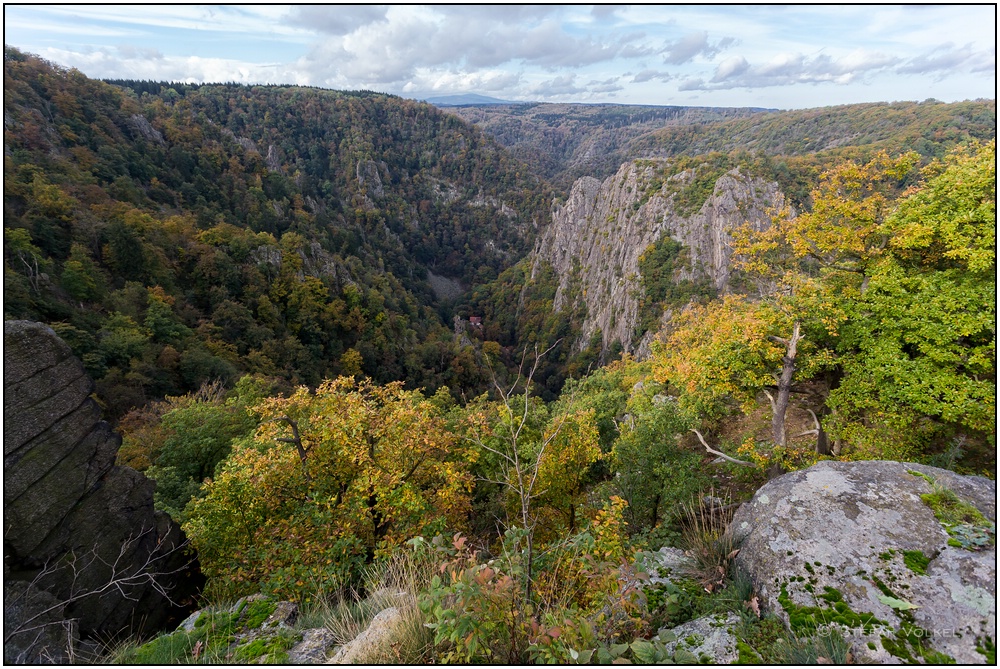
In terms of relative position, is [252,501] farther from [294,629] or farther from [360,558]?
[294,629]

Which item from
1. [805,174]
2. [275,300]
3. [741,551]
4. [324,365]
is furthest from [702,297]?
[741,551]

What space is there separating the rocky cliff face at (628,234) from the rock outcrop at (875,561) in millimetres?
65256

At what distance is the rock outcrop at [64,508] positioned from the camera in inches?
266

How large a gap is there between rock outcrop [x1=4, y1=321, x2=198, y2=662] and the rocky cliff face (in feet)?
231

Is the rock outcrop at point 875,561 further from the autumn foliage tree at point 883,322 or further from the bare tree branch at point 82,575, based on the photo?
the bare tree branch at point 82,575

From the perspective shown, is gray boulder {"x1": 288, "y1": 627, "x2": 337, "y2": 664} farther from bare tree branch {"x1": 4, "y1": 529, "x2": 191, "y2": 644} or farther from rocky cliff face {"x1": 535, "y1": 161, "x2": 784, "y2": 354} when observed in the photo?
rocky cliff face {"x1": 535, "y1": 161, "x2": 784, "y2": 354}

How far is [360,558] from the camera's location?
8289mm

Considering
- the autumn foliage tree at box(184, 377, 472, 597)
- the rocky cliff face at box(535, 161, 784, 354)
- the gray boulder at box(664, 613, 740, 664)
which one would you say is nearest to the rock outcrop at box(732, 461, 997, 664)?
the gray boulder at box(664, 613, 740, 664)

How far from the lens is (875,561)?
16.1ft

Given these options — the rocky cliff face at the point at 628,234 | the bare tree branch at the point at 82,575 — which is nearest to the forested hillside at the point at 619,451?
the bare tree branch at the point at 82,575

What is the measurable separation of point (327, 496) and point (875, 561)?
9.73 m

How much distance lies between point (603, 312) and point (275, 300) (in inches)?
2780

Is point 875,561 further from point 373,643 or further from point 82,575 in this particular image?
point 82,575

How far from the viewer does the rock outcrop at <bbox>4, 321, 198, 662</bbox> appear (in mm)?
6750
